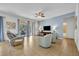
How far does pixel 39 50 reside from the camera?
252 centimetres

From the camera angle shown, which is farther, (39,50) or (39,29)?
(39,29)

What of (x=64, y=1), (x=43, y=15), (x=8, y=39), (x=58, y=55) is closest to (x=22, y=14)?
(x=43, y=15)

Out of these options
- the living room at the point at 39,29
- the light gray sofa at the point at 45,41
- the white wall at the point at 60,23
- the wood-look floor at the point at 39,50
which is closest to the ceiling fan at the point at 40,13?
the living room at the point at 39,29

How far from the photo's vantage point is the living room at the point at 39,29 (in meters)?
2.47

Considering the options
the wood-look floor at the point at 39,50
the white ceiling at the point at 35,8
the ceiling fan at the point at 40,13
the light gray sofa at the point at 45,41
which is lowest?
the wood-look floor at the point at 39,50

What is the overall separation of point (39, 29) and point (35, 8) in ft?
1.73

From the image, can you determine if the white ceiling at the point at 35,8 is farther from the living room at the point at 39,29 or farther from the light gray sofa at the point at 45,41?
the light gray sofa at the point at 45,41

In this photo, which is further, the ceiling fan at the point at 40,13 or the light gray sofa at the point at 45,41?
the light gray sofa at the point at 45,41

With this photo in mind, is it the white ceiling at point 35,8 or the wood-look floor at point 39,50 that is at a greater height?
the white ceiling at point 35,8

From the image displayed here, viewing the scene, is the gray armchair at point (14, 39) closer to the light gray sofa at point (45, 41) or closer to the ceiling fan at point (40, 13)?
→ the light gray sofa at point (45, 41)

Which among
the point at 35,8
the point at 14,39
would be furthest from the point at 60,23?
the point at 14,39

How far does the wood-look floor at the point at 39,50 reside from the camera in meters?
2.47

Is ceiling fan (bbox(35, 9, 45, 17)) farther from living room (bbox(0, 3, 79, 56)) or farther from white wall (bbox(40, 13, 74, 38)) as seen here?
white wall (bbox(40, 13, 74, 38))

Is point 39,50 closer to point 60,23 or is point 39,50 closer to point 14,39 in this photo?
point 14,39
